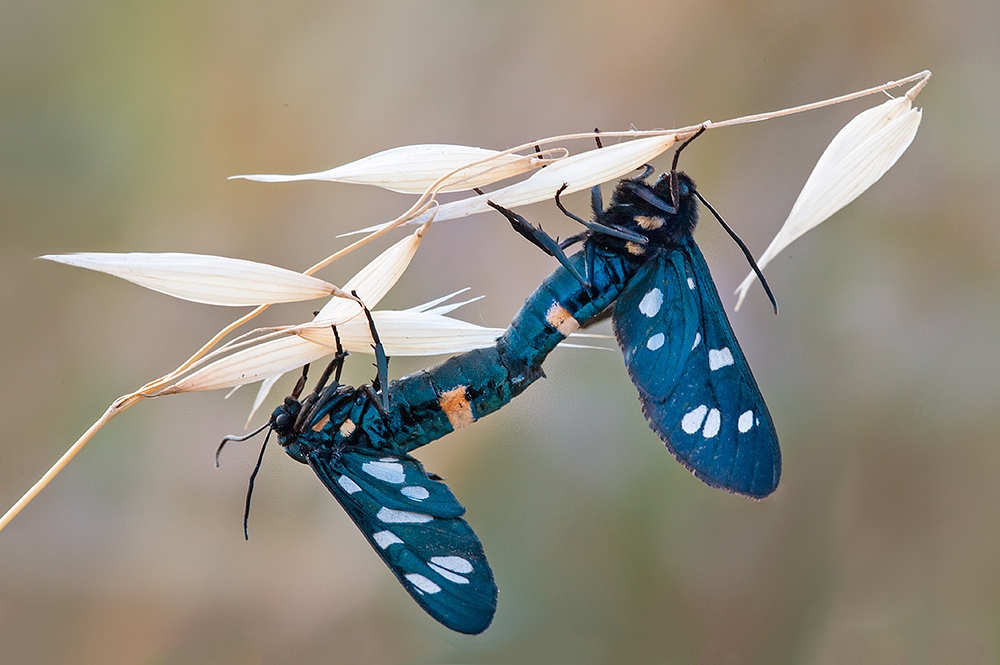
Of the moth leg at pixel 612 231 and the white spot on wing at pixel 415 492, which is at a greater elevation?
the moth leg at pixel 612 231

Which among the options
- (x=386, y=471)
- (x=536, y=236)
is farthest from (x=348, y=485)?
(x=536, y=236)

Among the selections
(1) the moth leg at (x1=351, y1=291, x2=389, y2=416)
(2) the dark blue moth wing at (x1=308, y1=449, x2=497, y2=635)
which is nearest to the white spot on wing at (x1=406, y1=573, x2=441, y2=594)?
(2) the dark blue moth wing at (x1=308, y1=449, x2=497, y2=635)

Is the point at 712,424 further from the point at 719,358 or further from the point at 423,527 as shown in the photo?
the point at 423,527


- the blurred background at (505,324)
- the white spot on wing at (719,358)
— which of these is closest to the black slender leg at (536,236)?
the white spot on wing at (719,358)

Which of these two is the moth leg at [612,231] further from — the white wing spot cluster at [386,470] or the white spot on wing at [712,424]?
the white wing spot cluster at [386,470]

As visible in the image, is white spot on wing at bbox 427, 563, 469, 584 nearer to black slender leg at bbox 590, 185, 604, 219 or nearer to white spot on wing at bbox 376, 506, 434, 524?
white spot on wing at bbox 376, 506, 434, 524

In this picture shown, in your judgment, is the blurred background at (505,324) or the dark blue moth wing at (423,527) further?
the blurred background at (505,324)
